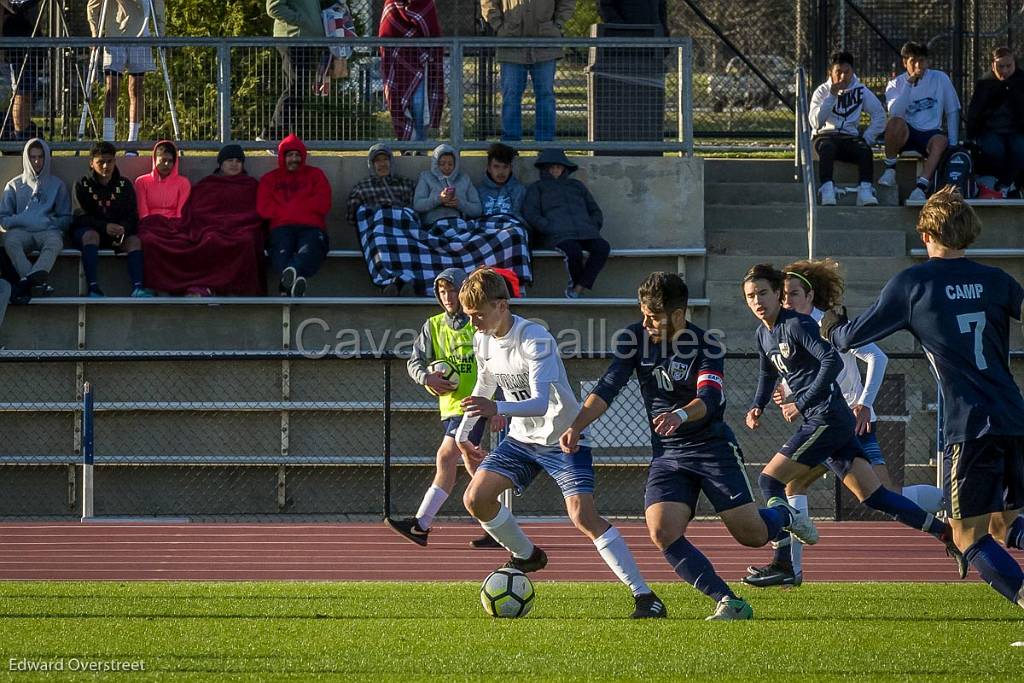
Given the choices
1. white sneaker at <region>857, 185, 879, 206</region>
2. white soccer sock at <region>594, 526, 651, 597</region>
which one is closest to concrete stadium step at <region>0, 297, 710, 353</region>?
white sneaker at <region>857, 185, 879, 206</region>

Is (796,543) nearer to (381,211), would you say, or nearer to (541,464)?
(541,464)

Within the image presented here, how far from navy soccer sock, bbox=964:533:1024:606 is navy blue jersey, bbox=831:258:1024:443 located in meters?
0.46

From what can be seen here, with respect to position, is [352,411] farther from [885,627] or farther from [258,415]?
[885,627]

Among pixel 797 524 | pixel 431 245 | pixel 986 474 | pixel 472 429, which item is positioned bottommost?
pixel 797 524

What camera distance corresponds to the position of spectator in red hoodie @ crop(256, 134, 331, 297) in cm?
1375

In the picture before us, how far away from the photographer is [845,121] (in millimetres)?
15117

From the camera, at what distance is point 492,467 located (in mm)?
7805

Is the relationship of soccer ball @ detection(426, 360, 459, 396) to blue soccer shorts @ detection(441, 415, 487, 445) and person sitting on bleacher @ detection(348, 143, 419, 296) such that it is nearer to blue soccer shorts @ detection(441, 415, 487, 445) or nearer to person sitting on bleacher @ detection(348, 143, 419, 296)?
blue soccer shorts @ detection(441, 415, 487, 445)

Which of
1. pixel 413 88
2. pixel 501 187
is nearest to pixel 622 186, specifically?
pixel 501 187

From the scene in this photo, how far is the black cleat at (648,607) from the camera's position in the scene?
7.47m

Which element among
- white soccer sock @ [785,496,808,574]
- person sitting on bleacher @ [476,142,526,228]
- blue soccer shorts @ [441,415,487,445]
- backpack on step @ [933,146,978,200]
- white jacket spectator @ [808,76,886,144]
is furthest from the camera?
white jacket spectator @ [808,76,886,144]

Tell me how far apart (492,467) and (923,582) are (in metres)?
3.15

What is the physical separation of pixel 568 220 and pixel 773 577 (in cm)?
588

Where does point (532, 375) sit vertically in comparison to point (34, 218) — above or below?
below
